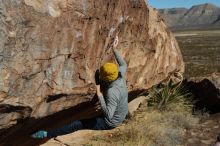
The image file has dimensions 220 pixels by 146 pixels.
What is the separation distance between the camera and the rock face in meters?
6.55

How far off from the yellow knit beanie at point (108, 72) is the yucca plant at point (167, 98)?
447cm

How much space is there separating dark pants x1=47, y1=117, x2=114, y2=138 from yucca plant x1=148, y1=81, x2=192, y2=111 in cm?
343

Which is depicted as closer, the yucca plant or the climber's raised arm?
the climber's raised arm

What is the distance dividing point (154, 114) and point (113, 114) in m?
3.82

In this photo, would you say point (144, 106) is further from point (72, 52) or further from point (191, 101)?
point (72, 52)

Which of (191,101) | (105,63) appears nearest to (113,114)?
(105,63)

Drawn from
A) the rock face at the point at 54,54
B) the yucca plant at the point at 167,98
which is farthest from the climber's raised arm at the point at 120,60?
the yucca plant at the point at 167,98

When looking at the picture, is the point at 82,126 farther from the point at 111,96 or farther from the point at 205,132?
the point at 205,132

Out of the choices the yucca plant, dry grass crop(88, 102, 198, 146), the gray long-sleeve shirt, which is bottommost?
dry grass crop(88, 102, 198, 146)

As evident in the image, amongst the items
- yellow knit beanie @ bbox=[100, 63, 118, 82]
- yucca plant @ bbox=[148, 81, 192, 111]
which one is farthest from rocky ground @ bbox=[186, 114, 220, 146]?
yellow knit beanie @ bbox=[100, 63, 118, 82]

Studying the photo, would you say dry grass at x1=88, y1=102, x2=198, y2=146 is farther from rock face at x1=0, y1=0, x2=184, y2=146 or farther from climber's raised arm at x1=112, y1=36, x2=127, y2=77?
climber's raised arm at x1=112, y1=36, x2=127, y2=77

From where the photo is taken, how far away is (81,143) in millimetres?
9703

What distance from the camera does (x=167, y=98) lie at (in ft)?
41.5

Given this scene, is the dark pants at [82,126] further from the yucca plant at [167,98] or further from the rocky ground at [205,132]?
the yucca plant at [167,98]
